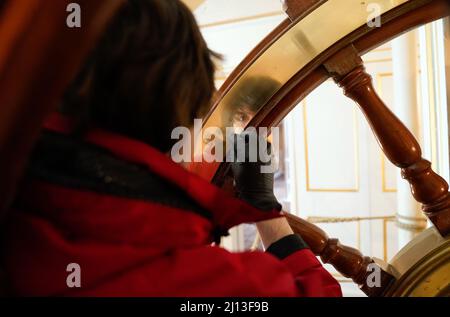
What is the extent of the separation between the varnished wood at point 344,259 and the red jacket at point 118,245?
0.94 feet

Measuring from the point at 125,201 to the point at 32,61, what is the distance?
0.14 meters

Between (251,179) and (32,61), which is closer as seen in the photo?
(32,61)

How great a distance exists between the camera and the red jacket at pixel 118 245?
1.01ft

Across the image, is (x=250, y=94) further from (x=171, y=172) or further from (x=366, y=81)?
(x=171, y=172)

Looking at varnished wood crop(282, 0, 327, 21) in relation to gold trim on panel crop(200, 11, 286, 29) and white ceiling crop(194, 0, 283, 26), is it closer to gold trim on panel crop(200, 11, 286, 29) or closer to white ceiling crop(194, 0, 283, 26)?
white ceiling crop(194, 0, 283, 26)

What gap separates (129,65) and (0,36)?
0.12 metres

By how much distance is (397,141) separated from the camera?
53cm

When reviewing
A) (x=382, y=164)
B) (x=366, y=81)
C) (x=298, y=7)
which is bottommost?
(x=366, y=81)

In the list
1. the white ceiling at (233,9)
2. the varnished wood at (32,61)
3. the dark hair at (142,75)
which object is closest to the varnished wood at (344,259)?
the dark hair at (142,75)

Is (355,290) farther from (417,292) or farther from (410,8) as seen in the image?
(410,8)

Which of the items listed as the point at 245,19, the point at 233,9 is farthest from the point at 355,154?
the point at 233,9

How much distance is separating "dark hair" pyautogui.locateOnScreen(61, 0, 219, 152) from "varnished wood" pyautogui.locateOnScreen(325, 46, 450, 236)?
27 cm

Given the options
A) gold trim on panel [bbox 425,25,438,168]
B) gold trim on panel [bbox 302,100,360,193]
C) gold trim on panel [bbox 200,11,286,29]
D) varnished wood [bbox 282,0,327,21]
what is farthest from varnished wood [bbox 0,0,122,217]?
gold trim on panel [bbox 302,100,360,193]

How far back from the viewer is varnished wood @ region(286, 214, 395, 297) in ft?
1.88
